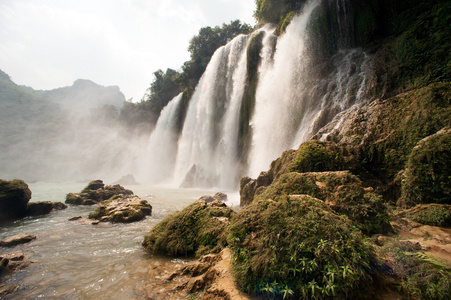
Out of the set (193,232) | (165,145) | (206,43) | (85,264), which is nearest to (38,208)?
(85,264)

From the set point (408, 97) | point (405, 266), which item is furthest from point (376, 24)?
point (405, 266)

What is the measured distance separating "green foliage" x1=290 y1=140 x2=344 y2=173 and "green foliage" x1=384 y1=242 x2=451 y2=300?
12.6ft

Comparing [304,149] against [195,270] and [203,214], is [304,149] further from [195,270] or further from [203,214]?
[195,270]

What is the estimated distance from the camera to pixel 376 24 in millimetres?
12008

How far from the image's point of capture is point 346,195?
11.9ft

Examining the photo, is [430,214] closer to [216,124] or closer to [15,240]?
[15,240]

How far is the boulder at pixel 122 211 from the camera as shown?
8.55 m

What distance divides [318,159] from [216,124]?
21584 millimetres

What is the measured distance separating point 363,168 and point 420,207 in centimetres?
206

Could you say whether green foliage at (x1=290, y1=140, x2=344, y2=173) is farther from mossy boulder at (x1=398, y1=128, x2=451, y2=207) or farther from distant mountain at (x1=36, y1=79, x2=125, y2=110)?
distant mountain at (x1=36, y1=79, x2=125, y2=110)

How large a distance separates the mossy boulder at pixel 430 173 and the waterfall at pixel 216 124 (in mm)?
17119

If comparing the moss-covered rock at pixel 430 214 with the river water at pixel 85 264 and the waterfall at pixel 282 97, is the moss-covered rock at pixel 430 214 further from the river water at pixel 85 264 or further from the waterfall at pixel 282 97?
the waterfall at pixel 282 97

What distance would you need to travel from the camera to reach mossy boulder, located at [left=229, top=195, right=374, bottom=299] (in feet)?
6.63

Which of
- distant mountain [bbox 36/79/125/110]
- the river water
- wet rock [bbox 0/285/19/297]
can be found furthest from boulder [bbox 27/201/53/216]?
distant mountain [bbox 36/79/125/110]
